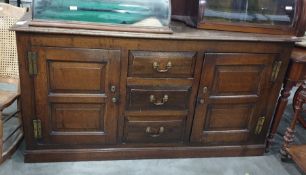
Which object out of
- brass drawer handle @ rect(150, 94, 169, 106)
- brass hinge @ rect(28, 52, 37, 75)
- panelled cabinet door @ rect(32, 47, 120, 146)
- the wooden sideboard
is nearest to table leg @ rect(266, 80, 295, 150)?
the wooden sideboard

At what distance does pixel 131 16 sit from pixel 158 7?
171 millimetres

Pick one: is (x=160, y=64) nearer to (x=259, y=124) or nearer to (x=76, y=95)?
(x=76, y=95)

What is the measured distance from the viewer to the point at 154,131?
6.91 ft

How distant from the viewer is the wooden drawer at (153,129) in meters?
2.05

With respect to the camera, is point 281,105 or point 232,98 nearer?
point 232,98

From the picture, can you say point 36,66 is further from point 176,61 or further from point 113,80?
point 176,61

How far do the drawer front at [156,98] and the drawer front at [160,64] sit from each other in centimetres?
11

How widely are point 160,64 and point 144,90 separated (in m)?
0.20

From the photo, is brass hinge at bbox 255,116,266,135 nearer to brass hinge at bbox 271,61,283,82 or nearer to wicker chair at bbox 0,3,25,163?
brass hinge at bbox 271,61,283,82

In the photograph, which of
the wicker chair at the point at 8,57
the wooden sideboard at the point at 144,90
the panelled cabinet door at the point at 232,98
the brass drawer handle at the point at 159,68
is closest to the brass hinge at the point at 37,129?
the wooden sideboard at the point at 144,90

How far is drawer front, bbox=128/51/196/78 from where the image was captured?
184 centimetres

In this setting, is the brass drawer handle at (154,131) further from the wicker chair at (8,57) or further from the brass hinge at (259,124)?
the wicker chair at (8,57)

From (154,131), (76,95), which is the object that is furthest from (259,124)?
(76,95)

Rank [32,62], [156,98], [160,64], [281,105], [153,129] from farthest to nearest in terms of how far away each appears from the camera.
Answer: [281,105] < [153,129] < [156,98] < [160,64] < [32,62]
